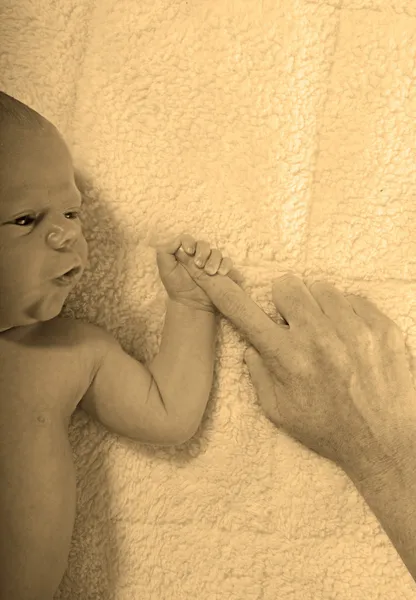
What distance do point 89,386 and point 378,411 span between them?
319 mm

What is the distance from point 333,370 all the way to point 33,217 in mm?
361

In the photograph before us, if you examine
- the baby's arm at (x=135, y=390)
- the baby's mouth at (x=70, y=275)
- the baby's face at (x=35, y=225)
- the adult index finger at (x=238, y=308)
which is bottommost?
the baby's arm at (x=135, y=390)

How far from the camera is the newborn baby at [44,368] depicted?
30.2 inches

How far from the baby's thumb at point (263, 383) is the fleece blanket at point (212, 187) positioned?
16 mm

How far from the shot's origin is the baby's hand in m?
0.88

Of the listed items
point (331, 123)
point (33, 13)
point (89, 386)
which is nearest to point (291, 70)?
point (331, 123)

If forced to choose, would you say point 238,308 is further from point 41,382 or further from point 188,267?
point 41,382

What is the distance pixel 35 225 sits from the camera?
78cm

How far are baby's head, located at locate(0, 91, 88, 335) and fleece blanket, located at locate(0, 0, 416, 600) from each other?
0.40 feet

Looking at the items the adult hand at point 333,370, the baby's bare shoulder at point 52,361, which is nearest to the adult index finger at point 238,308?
the adult hand at point 333,370

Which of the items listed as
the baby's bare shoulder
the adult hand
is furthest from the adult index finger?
the baby's bare shoulder

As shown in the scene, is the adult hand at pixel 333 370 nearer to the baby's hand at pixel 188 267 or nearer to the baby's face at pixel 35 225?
the baby's hand at pixel 188 267

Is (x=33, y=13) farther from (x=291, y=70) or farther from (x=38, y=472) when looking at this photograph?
(x=38, y=472)

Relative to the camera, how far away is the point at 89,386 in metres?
0.88
